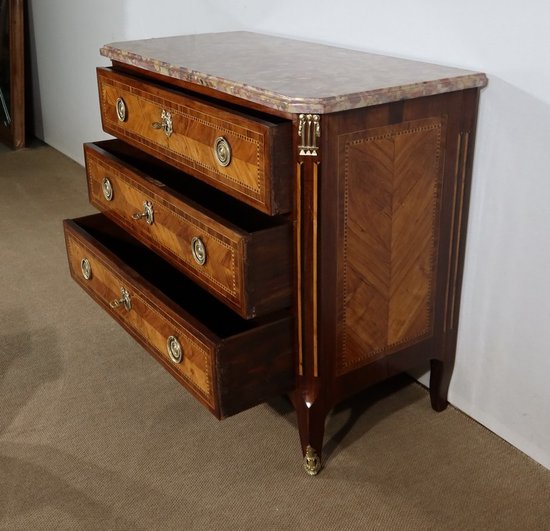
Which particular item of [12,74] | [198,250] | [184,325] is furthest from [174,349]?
[12,74]

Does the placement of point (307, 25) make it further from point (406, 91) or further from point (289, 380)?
point (289, 380)

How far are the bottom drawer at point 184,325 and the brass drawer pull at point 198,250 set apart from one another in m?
0.10

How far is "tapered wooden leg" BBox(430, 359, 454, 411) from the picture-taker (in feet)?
4.89

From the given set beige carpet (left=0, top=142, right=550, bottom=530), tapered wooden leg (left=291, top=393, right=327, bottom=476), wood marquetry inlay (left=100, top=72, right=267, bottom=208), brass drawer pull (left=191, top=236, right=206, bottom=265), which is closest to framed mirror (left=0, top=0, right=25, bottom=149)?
beige carpet (left=0, top=142, right=550, bottom=530)

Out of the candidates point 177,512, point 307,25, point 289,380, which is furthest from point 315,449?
point 307,25

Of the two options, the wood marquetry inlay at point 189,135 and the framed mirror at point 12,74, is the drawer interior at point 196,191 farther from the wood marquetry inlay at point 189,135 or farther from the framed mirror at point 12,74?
the framed mirror at point 12,74

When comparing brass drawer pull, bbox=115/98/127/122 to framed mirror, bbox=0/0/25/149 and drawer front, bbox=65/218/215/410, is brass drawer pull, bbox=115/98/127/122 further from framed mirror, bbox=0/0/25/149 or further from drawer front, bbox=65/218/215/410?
framed mirror, bbox=0/0/25/149

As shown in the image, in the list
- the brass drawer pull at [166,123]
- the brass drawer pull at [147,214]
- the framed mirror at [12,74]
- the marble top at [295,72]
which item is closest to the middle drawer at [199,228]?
→ the brass drawer pull at [147,214]

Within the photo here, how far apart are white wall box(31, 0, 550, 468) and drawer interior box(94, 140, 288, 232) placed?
396 millimetres

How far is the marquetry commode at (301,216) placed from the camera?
114 cm

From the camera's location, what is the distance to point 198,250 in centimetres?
129

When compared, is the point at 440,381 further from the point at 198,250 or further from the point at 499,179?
the point at 198,250

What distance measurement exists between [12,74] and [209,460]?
2.40 meters

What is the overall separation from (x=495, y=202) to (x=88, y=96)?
2.01 metres
